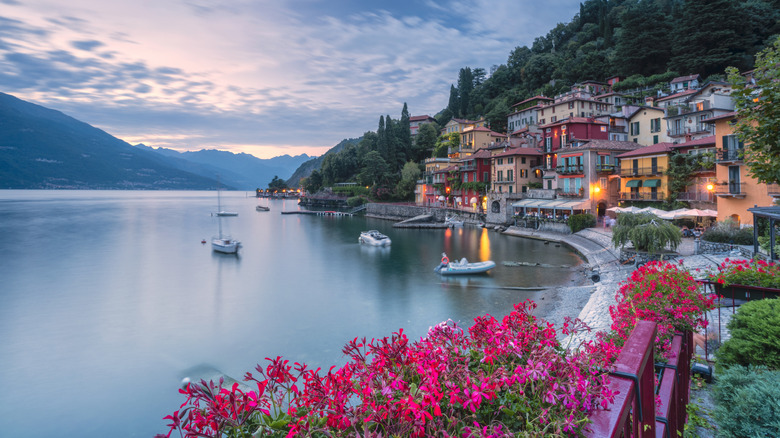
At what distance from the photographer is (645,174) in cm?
3931

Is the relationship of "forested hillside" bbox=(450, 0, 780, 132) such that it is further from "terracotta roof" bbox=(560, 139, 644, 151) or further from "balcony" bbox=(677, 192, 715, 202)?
"balcony" bbox=(677, 192, 715, 202)

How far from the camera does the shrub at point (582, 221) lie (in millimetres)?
41625

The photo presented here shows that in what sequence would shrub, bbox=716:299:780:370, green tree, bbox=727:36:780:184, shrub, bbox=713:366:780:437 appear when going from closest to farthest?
shrub, bbox=713:366:780:437
shrub, bbox=716:299:780:370
green tree, bbox=727:36:780:184

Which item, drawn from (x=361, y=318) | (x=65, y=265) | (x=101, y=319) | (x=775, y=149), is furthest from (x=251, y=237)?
(x=775, y=149)

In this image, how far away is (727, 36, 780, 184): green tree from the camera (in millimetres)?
6609

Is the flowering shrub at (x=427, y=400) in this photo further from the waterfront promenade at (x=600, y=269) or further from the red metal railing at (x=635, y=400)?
the waterfront promenade at (x=600, y=269)

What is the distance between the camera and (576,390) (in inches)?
69.6

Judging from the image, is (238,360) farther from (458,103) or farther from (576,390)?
(458,103)

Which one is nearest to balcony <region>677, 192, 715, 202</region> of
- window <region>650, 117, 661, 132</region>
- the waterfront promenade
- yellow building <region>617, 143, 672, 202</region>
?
yellow building <region>617, 143, 672, 202</region>

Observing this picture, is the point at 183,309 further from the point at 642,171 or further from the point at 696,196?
the point at 642,171

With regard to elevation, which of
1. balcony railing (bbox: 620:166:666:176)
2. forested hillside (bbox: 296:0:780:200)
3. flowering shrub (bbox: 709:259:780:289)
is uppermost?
forested hillside (bbox: 296:0:780:200)

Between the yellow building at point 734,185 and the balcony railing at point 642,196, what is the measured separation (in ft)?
31.6

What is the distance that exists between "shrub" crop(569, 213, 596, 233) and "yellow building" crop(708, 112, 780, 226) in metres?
13.9

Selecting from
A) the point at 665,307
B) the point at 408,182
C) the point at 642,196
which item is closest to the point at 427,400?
the point at 665,307
